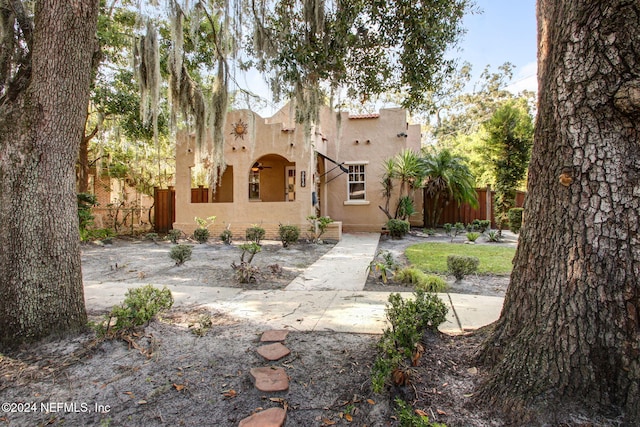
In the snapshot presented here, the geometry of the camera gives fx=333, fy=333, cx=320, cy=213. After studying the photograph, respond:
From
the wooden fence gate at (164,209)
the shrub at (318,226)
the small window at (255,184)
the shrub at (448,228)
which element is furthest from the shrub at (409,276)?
the wooden fence gate at (164,209)

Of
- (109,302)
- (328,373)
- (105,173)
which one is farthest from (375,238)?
(105,173)

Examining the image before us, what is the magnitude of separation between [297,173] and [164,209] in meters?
6.99

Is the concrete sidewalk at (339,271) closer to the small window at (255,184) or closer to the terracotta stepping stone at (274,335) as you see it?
the terracotta stepping stone at (274,335)

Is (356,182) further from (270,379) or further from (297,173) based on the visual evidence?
(270,379)

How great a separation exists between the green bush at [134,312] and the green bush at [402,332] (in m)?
2.06

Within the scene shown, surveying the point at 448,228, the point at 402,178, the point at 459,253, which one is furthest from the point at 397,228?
the point at 459,253

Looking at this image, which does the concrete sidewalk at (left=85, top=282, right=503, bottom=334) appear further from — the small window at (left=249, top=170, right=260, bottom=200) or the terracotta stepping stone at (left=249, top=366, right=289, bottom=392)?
the small window at (left=249, top=170, right=260, bottom=200)

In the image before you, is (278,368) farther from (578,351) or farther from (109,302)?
(109,302)

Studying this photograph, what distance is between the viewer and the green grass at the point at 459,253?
248 inches

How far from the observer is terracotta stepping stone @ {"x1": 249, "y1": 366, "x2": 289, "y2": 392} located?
2.17 meters

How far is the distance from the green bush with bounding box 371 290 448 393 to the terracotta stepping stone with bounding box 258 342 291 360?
761 mm

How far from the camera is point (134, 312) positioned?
115 inches

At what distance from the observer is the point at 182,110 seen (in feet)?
24.6

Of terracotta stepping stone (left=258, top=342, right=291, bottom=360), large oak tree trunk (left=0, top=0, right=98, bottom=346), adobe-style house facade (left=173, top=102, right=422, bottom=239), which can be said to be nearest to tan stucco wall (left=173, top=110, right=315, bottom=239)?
adobe-style house facade (left=173, top=102, right=422, bottom=239)
